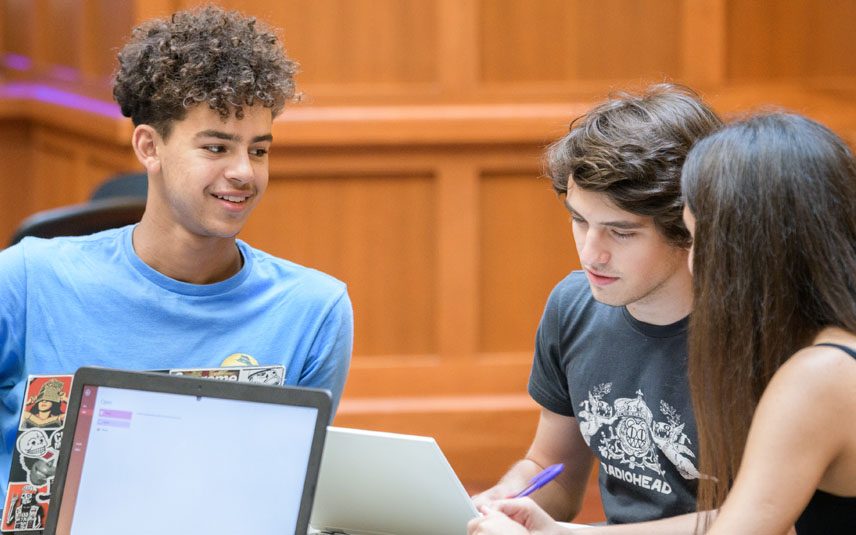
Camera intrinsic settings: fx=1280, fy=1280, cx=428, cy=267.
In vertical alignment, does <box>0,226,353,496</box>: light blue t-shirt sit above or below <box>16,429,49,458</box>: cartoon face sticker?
above

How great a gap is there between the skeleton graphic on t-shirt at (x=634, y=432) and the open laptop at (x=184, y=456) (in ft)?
2.01

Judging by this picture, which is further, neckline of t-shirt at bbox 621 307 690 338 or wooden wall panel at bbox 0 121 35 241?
wooden wall panel at bbox 0 121 35 241

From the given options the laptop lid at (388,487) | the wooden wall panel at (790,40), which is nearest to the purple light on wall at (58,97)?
the wooden wall panel at (790,40)

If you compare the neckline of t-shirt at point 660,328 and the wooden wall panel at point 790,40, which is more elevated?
the wooden wall panel at point 790,40

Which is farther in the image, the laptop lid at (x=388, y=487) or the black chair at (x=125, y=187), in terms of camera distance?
the black chair at (x=125, y=187)

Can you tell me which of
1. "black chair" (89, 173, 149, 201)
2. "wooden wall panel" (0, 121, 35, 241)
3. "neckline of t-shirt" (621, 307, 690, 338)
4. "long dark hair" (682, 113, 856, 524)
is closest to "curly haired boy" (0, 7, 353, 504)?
"neckline of t-shirt" (621, 307, 690, 338)

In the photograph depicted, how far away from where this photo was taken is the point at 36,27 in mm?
4910

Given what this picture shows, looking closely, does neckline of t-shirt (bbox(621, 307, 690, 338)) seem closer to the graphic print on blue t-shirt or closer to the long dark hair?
the graphic print on blue t-shirt

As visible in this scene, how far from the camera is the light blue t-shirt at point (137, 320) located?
69.8 inches

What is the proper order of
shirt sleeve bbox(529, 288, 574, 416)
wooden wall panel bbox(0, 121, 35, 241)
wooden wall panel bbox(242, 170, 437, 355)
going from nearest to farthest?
shirt sleeve bbox(529, 288, 574, 416) → wooden wall panel bbox(242, 170, 437, 355) → wooden wall panel bbox(0, 121, 35, 241)

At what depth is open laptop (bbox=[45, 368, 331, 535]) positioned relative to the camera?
136 cm

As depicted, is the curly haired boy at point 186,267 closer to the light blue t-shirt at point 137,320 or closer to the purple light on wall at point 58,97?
the light blue t-shirt at point 137,320

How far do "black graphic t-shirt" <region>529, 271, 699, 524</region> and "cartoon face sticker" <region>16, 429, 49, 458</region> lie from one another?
77 cm

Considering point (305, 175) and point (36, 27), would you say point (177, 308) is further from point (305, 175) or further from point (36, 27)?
point (36, 27)
